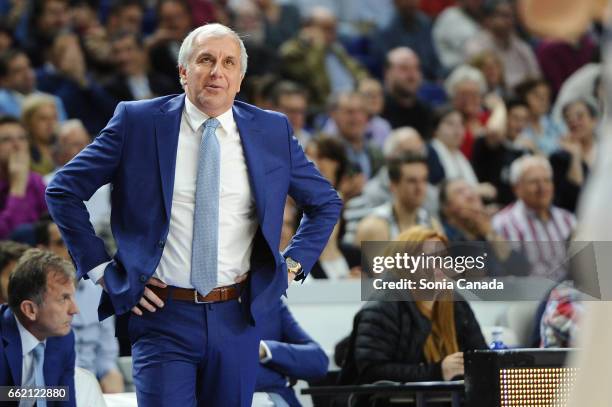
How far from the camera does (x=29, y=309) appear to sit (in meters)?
5.05

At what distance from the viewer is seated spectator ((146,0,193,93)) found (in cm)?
1028

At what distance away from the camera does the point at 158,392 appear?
161 inches

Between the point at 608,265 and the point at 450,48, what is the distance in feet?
30.9

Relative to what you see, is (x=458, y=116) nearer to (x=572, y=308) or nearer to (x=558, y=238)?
(x=558, y=238)

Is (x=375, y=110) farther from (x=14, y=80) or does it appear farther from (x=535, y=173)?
(x=14, y=80)

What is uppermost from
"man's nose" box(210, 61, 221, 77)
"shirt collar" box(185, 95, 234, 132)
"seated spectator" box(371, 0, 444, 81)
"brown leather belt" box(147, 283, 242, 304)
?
"seated spectator" box(371, 0, 444, 81)

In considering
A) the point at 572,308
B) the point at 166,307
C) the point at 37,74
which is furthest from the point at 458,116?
the point at 166,307

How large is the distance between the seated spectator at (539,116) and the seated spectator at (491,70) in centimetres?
36

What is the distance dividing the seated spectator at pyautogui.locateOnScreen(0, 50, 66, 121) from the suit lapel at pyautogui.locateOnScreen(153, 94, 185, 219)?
500 centimetres

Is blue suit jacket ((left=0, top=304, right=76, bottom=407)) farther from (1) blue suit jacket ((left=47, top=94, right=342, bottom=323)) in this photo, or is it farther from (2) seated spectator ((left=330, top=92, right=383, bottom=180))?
(2) seated spectator ((left=330, top=92, right=383, bottom=180))

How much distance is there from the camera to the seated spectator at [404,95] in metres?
11.0

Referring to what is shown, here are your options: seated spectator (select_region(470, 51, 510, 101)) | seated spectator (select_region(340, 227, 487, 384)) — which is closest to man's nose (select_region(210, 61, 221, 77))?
seated spectator (select_region(340, 227, 487, 384))

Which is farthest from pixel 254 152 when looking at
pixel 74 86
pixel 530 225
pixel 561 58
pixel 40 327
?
pixel 561 58

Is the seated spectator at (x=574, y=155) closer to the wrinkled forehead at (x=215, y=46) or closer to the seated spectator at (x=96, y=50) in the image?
the seated spectator at (x=96, y=50)
